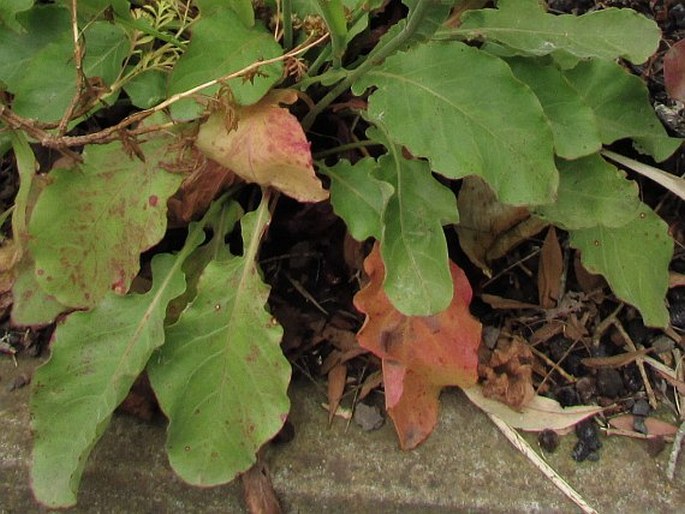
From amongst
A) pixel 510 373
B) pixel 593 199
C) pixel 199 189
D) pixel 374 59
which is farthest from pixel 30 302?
pixel 593 199

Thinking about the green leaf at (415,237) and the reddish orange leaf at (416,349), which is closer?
the green leaf at (415,237)

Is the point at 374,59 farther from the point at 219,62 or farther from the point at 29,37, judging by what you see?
the point at 29,37

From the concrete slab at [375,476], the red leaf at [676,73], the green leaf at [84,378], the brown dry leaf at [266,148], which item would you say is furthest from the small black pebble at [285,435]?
the red leaf at [676,73]

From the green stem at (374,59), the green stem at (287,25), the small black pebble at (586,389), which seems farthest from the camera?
the small black pebble at (586,389)

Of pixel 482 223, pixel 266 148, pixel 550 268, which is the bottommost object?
pixel 550 268

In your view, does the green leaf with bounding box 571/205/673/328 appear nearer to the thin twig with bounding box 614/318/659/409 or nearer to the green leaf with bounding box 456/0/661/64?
the thin twig with bounding box 614/318/659/409

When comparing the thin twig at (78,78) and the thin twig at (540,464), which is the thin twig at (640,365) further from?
the thin twig at (78,78)
